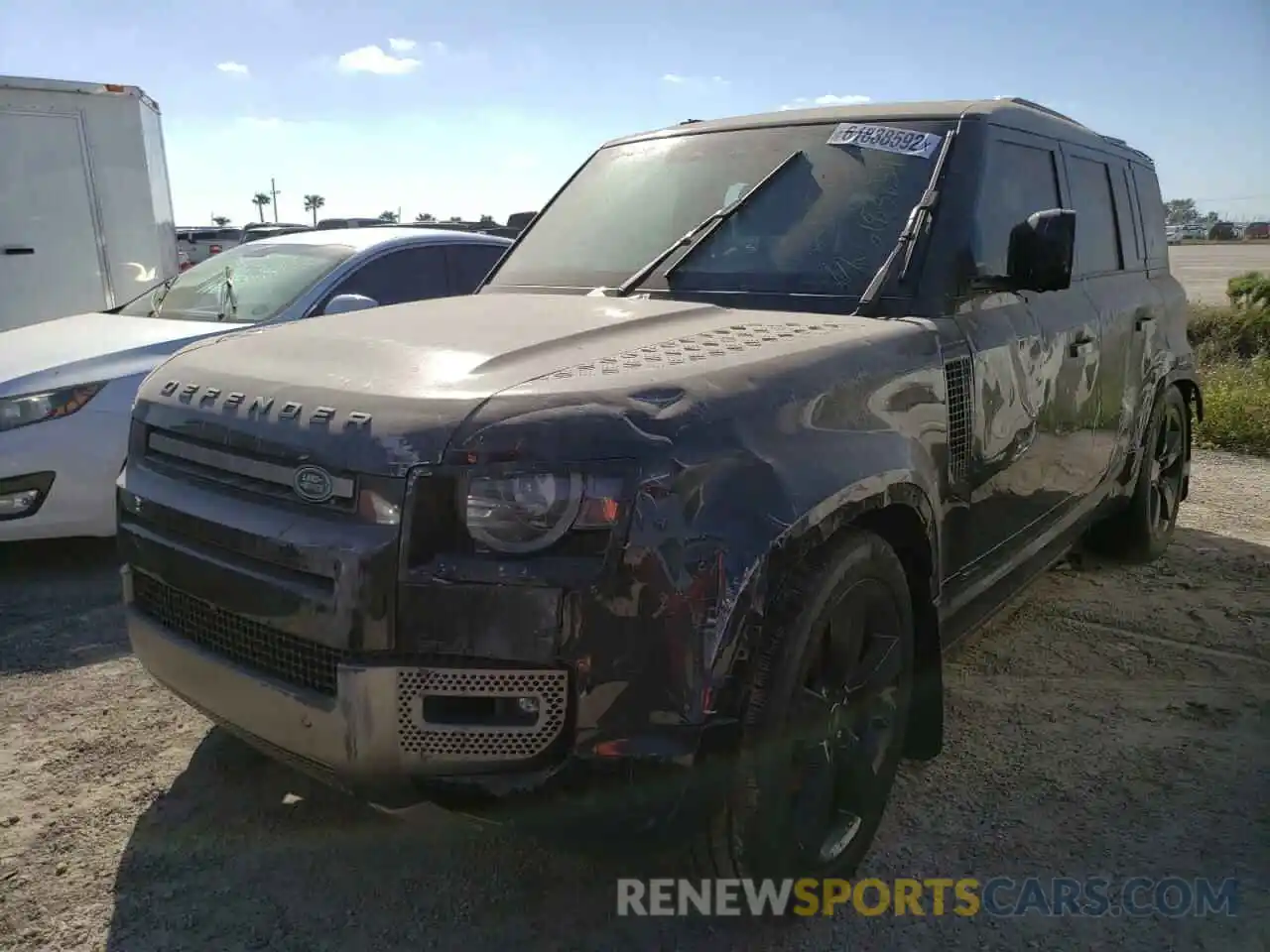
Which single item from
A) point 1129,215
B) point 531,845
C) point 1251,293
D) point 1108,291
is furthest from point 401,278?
point 1251,293

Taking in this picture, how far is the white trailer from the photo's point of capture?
8438 millimetres

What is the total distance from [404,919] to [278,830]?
57cm

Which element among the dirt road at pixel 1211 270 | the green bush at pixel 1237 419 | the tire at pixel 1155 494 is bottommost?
the dirt road at pixel 1211 270

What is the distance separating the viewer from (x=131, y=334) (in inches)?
210

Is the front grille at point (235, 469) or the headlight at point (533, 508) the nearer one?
the headlight at point (533, 508)

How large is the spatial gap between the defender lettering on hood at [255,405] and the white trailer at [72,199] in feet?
22.7

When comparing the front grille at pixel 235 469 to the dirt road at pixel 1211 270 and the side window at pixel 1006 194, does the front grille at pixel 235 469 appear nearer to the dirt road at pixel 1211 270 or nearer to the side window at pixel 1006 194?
the side window at pixel 1006 194

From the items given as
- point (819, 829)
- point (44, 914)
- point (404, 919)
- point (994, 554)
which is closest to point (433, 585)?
point (404, 919)

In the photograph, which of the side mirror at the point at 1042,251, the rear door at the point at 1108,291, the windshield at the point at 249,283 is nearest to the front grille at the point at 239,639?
the side mirror at the point at 1042,251

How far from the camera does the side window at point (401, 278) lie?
5.66 metres

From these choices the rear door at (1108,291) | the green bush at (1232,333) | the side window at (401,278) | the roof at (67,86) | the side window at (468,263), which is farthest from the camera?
the green bush at (1232,333)

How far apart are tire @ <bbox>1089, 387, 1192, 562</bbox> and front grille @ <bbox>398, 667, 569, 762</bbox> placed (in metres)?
3.80

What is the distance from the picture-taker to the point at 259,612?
2.11 m

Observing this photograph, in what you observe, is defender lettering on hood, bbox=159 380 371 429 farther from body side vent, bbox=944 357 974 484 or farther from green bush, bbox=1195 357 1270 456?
green bush, bbox=1195 357 1270 456
